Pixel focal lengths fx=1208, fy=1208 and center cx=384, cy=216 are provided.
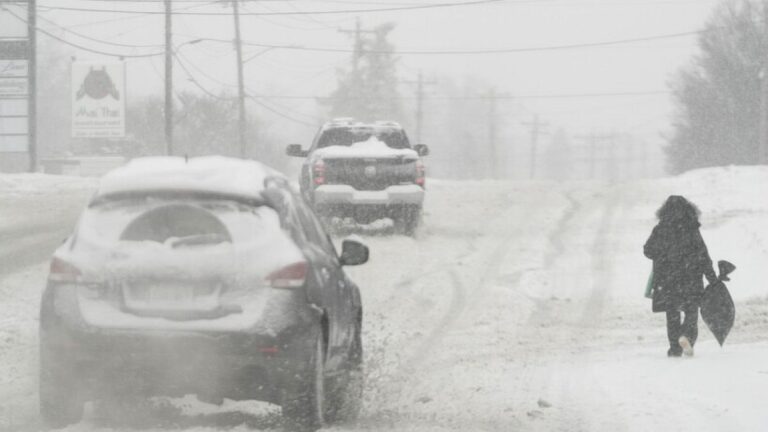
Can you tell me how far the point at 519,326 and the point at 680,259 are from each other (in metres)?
2.75

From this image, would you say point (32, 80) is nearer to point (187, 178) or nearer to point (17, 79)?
point (17, 79)

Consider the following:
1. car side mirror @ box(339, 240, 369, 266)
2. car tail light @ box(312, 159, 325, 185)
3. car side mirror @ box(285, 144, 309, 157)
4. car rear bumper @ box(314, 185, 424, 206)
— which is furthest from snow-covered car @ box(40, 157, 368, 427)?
car side mirror @ box(285, 144, 309, 157)

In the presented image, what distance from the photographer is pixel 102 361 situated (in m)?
6.54

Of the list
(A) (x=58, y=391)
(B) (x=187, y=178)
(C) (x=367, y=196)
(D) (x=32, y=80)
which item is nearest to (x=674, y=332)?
(B) (x=187, y=178)

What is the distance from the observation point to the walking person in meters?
10.7

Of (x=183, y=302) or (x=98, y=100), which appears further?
(x=98, y=100)

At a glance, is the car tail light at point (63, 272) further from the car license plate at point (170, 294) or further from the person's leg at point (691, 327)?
the person's leg at point (691, 327)

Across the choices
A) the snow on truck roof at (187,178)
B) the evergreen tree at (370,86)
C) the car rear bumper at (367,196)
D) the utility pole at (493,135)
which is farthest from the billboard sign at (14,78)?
the utility pole at (493,135)

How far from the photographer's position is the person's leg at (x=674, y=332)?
10648 millimetres

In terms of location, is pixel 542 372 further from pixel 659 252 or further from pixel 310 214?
pixel 310 214

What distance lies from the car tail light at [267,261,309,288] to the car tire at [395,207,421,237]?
12.9 meters

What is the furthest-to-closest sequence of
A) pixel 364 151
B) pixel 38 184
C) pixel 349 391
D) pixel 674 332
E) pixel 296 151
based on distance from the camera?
1. pixel 38 184
2. pixel 296 151
3. pixel 364 151
4. pixel 674 332
5. pixel 349 391

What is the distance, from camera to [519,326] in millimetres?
13062

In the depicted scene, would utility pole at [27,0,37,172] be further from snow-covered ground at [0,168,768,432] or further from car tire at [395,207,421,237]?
car tire at [395,207,421,237]
